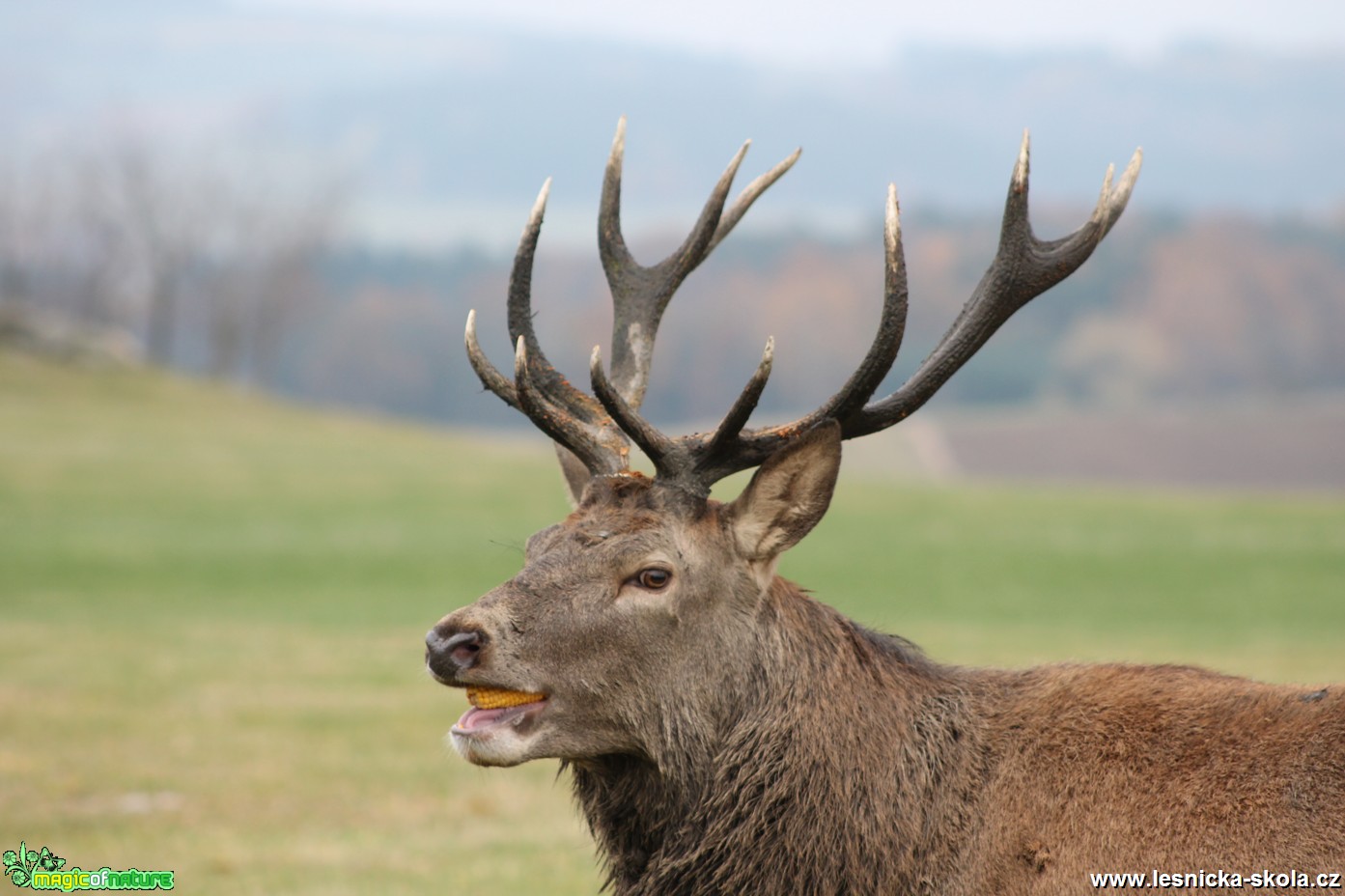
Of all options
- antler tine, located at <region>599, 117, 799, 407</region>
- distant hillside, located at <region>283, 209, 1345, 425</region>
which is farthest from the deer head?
distant hillside, located at <region>283, 209, 1345, 425</region>

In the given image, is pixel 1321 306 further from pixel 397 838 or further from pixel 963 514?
pixel 397 838

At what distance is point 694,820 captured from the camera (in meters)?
4.55

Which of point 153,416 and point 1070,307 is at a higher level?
point 1070,307

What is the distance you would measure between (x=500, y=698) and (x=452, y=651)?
0.88 ft

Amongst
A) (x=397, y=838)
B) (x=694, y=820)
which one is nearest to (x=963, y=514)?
(x=397, y=838)

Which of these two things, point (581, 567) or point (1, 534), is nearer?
point (581, 567)

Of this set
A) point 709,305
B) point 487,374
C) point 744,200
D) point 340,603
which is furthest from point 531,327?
point 709,305

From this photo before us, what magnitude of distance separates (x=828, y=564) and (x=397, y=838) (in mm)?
19074

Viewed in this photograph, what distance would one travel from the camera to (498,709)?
4.46 meters

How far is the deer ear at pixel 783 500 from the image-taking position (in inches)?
186

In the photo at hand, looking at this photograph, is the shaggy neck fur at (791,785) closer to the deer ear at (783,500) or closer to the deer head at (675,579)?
the deer head at (675,579)

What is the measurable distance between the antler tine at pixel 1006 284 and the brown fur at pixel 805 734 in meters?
0.41

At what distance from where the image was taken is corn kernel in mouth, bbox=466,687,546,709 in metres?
4.47

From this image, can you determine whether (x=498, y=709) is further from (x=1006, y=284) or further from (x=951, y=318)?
(x=951, y=318)
